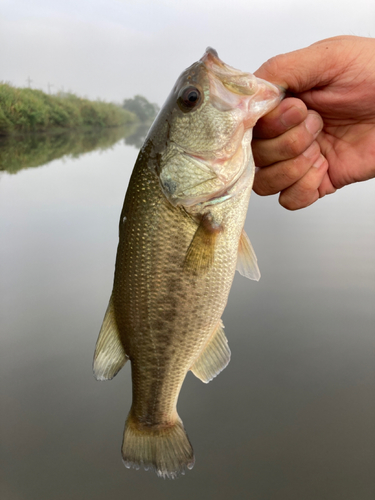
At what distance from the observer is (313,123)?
6.56ft

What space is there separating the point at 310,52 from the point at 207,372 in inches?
66.9

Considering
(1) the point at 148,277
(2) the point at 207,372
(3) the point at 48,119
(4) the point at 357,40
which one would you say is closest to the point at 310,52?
(4) the point at 357,40

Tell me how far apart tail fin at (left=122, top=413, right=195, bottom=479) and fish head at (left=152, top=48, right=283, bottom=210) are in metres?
1.17

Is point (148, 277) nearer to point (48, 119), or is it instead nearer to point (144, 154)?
point (144, 154)

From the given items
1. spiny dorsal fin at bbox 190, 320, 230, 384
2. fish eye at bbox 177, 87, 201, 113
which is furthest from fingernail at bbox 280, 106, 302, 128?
spiny dorsal fin at bbox 190, 320, 230, 384

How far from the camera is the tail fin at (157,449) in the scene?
1.79 metres

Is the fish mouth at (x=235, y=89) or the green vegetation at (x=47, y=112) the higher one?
the green vegetation at (x=47, y=112)

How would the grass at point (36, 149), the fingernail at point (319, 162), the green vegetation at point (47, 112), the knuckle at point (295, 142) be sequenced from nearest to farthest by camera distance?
the knuckle at point (295, 142)
the fingernail at point (319, 162)
the grass at point (36, 149)
the green vegetation at point (47, 112)

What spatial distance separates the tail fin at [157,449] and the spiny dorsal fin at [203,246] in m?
0.90

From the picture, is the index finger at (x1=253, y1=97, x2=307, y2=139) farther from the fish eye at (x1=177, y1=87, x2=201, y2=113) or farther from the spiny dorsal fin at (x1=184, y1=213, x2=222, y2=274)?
the spiny dorsal fin at (x1=184, y1=213, x2=222, y2=274)

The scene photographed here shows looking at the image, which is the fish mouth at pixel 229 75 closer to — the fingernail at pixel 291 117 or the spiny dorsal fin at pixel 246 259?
the fingernail at pixel 291 117

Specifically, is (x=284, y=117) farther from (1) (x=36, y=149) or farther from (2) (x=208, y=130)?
(1) (x=36, y=149)

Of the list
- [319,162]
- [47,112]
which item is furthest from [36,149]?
[319,162]

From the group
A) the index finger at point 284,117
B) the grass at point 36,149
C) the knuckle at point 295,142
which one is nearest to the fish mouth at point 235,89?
the index finger at point 284,117
